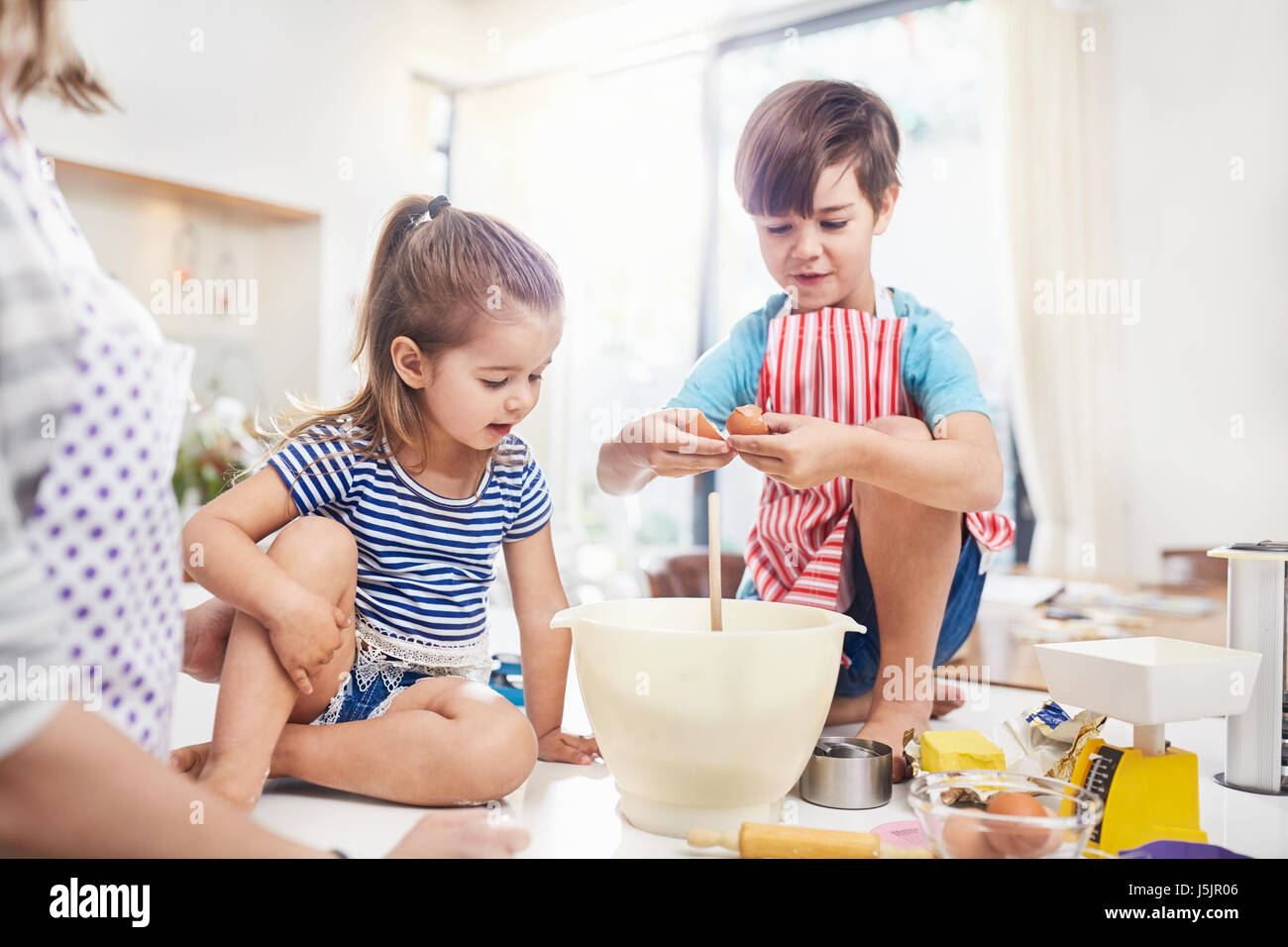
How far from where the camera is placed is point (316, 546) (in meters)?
0.83

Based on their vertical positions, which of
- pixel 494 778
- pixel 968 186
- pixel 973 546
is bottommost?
pixel 494 778

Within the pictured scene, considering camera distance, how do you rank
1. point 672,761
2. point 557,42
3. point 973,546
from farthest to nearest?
1. point 557,42
2. point 973,546
3. point 672,761

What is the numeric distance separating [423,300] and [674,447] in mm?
301

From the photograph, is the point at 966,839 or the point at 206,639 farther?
the point at 206,639

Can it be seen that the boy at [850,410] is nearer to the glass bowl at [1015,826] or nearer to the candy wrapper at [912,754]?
the candy wrapper at [912,754]

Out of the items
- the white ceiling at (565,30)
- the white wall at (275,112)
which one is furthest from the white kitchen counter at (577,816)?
the white ceiling at (565,30)

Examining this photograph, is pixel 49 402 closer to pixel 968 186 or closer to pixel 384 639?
pixel 384 639

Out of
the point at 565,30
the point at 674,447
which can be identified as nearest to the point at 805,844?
the point at 674,447

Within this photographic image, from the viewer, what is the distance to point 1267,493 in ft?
9.33

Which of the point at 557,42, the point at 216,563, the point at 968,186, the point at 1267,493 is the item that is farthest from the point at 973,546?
the point at 557,42

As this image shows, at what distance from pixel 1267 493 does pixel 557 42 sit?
3.18 m

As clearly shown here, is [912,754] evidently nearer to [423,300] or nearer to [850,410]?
[850,410]

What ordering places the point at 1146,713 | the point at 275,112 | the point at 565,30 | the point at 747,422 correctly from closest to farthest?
the point at 1146,713 → the point at 747,422 → the point at 275,112 → the point at 565,30

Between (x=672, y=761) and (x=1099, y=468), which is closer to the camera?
(x=672, y=761)
